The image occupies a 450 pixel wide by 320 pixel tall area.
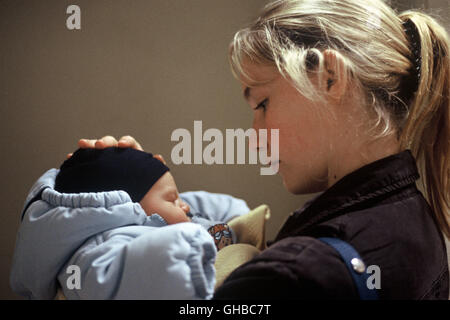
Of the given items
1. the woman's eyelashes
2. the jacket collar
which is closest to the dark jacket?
the jacket collar

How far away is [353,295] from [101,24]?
501 mm

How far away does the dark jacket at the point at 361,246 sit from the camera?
44 centimetres

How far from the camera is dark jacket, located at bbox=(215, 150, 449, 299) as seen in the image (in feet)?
1.43

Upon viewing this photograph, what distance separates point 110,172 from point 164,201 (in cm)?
11

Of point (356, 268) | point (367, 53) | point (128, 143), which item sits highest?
point (367, 53)

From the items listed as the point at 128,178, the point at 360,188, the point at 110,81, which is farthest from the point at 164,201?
the point at 360,188

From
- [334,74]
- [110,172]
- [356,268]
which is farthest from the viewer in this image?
[110,172]

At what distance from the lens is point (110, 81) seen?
26.9 inches

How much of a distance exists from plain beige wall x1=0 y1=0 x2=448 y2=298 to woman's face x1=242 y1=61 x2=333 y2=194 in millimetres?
114

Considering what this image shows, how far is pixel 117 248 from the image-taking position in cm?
51

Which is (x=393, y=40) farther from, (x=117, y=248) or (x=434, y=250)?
(x=117, y=248)

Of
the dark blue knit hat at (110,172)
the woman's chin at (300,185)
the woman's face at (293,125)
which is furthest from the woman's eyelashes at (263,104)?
the dark blue knit hat at (110,172)

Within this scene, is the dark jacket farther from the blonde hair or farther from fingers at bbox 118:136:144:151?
fingers at bbox 118:136:144:151

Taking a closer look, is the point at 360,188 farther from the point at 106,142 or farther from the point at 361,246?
the point at 106,142
